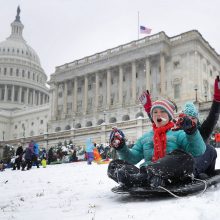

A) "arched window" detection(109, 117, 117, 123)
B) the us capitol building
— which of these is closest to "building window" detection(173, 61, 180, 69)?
the us capitol building

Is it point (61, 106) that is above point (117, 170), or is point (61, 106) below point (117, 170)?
above

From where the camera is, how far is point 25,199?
654 cm

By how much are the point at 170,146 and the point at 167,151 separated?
9 centimetres

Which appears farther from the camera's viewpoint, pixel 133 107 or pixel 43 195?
pixel 133 107

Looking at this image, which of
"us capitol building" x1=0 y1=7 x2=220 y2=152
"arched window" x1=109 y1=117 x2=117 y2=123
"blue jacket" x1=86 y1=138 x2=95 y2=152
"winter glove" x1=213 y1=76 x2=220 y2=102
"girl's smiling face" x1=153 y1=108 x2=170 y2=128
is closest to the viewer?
"winter glove" x1=213 y1=76 x2=220 y2=102

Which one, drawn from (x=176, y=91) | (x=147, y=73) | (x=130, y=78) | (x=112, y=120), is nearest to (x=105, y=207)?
(x=176, y=91)

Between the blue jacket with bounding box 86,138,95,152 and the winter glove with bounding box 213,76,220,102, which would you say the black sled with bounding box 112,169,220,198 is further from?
the blue jacket with bounding box 86,138,95,152

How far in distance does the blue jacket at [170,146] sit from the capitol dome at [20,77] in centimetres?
9793

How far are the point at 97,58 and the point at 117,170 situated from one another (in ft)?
196

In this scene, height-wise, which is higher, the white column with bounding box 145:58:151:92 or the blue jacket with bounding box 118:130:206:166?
the white column with bounding box 145:58:151:92

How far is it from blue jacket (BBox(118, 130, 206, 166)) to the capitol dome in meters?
97.9

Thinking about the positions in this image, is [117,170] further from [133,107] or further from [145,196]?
[133,107]

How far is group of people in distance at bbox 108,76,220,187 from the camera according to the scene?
5.25 m

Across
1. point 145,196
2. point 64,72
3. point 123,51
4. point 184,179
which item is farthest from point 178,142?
point 64,72
